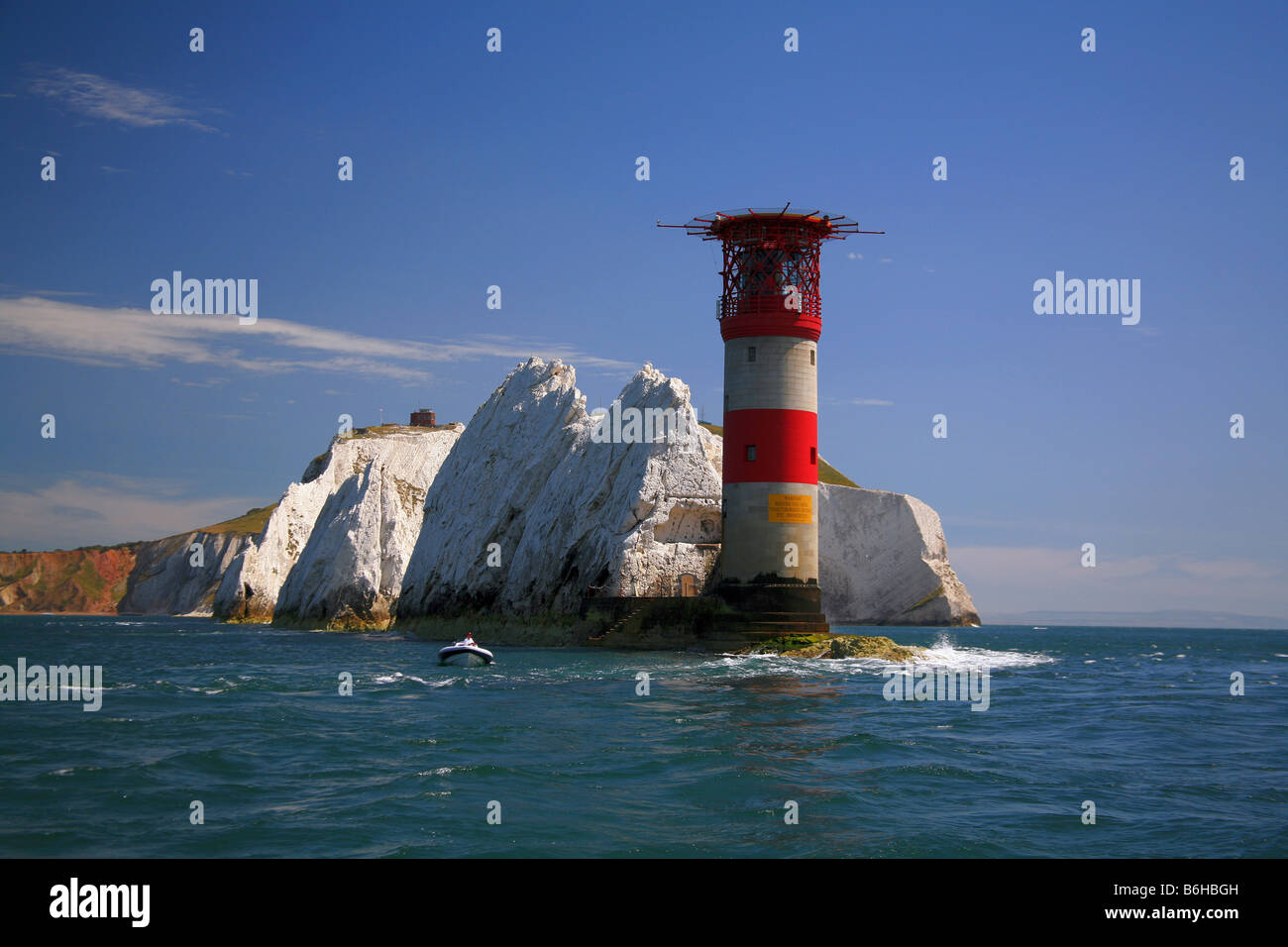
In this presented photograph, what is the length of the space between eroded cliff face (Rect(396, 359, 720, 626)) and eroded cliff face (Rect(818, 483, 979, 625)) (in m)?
47.1

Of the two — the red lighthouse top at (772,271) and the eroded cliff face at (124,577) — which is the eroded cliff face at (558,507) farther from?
the eroded cliff face at (124,577)

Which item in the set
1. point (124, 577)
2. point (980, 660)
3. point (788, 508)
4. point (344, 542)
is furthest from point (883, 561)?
point (124, 577)

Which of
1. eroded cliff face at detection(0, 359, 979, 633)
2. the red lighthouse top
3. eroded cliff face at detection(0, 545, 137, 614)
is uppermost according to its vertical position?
the red lighthouse top

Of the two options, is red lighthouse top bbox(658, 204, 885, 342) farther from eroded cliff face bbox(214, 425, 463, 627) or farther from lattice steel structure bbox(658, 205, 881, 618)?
eroded cliff face bbox(214, 425, 463, 627)

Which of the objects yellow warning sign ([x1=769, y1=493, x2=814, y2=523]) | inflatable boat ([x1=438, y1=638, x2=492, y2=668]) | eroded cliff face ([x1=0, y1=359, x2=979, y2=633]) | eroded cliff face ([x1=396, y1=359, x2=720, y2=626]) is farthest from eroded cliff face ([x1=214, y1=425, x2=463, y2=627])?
yellow warning sign ([x1=769, y1=493, x2=814, y2=523])

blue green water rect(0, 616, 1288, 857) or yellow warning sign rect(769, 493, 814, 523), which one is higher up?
yellow warning sign rect(769, 493, 814, 523)

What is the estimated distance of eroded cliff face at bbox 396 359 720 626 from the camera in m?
53.8

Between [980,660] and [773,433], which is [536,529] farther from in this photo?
[980,660]

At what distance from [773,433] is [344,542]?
1922 inches

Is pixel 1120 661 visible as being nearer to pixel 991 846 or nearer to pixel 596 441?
pixel 596 441

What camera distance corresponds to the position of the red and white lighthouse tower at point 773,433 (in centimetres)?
4484

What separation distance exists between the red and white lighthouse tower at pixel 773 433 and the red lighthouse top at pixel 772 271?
0.14ft

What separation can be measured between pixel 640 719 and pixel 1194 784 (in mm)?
11252
